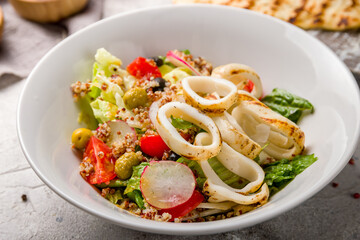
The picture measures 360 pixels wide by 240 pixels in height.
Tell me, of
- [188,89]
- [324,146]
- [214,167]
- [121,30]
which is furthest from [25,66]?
[324,146]

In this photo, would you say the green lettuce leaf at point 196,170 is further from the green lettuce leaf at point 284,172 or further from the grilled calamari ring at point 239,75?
the grilled calamari ring at point 239,75

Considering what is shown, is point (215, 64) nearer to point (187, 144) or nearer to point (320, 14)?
point (320, 14)

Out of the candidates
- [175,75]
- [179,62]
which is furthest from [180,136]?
[179,62]

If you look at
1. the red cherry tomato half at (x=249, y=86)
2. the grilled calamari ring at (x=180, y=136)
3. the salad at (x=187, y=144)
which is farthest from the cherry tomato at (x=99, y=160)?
the red cherry tomato half at (x=249, y=86)

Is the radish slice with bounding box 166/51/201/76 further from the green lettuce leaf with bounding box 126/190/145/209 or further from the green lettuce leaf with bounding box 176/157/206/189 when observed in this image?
the green lettuce leaf with bounding box 126/190/145/209

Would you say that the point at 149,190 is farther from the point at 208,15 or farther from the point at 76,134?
the point at 208,15

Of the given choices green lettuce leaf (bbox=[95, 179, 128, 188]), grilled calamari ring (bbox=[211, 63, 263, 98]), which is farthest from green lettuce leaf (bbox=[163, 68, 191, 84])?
green lettuce leaf (bbox=[95, 179, 128, 188])
